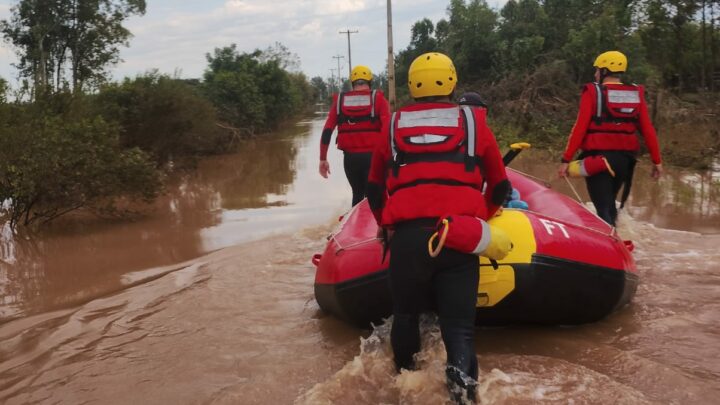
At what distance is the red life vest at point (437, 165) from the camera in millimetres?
2545

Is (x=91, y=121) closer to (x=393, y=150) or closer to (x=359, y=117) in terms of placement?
(x=359, y=117)

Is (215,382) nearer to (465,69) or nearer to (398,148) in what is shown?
(398,148)

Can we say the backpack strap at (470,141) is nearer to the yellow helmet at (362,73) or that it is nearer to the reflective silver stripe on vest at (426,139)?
the reflective silver stripe on vest at (426,139)

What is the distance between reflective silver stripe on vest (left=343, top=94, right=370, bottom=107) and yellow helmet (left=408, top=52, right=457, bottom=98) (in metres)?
3.10

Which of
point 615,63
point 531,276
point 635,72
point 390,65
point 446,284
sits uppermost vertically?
point 390,65

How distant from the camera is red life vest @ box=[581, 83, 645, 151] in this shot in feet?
14.7

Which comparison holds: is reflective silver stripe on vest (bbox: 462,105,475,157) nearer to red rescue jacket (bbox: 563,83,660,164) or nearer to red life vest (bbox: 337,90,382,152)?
red rescue jacket (bbox: 563,83,660,164)

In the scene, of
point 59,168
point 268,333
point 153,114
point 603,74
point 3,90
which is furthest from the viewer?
point 153,114

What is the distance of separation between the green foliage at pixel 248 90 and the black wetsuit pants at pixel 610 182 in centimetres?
1932

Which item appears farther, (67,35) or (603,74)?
(67,35)

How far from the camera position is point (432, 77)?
2.70m

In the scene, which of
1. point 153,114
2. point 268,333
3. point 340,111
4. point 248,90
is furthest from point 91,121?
point 248,90

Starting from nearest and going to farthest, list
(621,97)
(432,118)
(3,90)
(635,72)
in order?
(432,118), (621,97), (3,90), (635,72)

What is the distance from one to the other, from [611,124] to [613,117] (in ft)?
0.17
